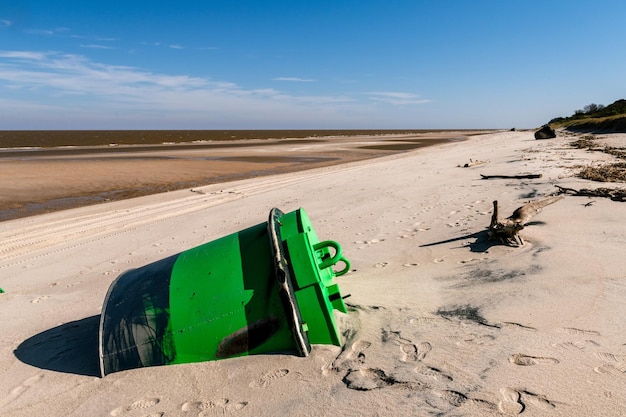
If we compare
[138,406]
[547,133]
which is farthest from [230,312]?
[547,133]

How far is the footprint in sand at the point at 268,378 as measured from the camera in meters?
2.50

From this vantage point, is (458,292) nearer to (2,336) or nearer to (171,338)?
(171,338)

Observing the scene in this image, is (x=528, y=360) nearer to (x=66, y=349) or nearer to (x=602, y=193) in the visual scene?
(x=66, y=349)

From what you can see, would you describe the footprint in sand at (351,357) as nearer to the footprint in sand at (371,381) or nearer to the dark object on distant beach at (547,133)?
the footprint in sand at (371,381)

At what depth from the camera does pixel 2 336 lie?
3578 millimetres

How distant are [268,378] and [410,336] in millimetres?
983

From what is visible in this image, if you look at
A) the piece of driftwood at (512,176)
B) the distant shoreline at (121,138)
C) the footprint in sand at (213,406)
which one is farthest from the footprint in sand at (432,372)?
the distant shoreline at (121,138)

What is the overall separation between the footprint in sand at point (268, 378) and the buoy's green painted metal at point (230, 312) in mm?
166

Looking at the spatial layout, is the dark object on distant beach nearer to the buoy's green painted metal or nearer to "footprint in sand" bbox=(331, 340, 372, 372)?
"footprint in sand" bbox=(331, 340, 372, 372)

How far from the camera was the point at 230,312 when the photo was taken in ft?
8.58

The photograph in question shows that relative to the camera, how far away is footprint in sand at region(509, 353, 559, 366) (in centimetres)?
231

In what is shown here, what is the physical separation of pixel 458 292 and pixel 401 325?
0.76 meters

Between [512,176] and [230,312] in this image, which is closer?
[230,312]

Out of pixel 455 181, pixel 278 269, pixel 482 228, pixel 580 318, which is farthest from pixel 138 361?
pixel 455 181
